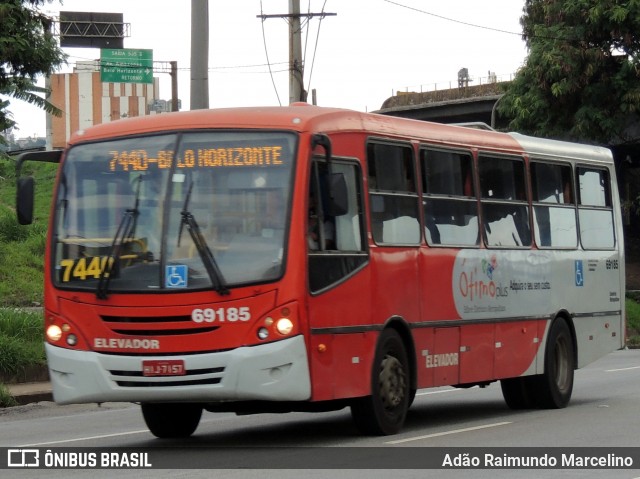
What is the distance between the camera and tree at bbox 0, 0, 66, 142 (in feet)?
63.6

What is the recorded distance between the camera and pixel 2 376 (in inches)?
799

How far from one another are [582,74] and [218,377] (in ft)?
94.8

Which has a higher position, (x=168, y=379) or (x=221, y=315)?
(x=221, y=315)

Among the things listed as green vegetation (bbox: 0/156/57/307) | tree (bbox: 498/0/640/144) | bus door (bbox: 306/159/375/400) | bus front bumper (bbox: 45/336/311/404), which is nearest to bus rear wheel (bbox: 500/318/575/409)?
bus door (bbox: 306/159/375/400)

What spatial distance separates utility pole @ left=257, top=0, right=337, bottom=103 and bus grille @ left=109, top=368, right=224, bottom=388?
16026 mm

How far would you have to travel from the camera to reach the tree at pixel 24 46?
19.4 metres

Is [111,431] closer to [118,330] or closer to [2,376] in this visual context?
[118,330]

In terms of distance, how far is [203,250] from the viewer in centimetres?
1108

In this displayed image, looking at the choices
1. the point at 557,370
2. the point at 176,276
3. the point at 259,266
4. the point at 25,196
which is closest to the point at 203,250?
the point at 176,276

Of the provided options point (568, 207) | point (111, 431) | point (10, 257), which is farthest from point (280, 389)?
point (10, 257)

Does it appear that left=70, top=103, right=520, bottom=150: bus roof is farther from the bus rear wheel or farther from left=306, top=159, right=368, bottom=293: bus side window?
the bus rear wheel

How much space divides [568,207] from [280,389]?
7138mm

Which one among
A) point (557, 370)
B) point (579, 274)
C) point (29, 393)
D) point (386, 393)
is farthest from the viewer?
point (29, 393)

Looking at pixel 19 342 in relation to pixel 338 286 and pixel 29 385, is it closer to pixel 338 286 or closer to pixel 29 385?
pixel 29 385
